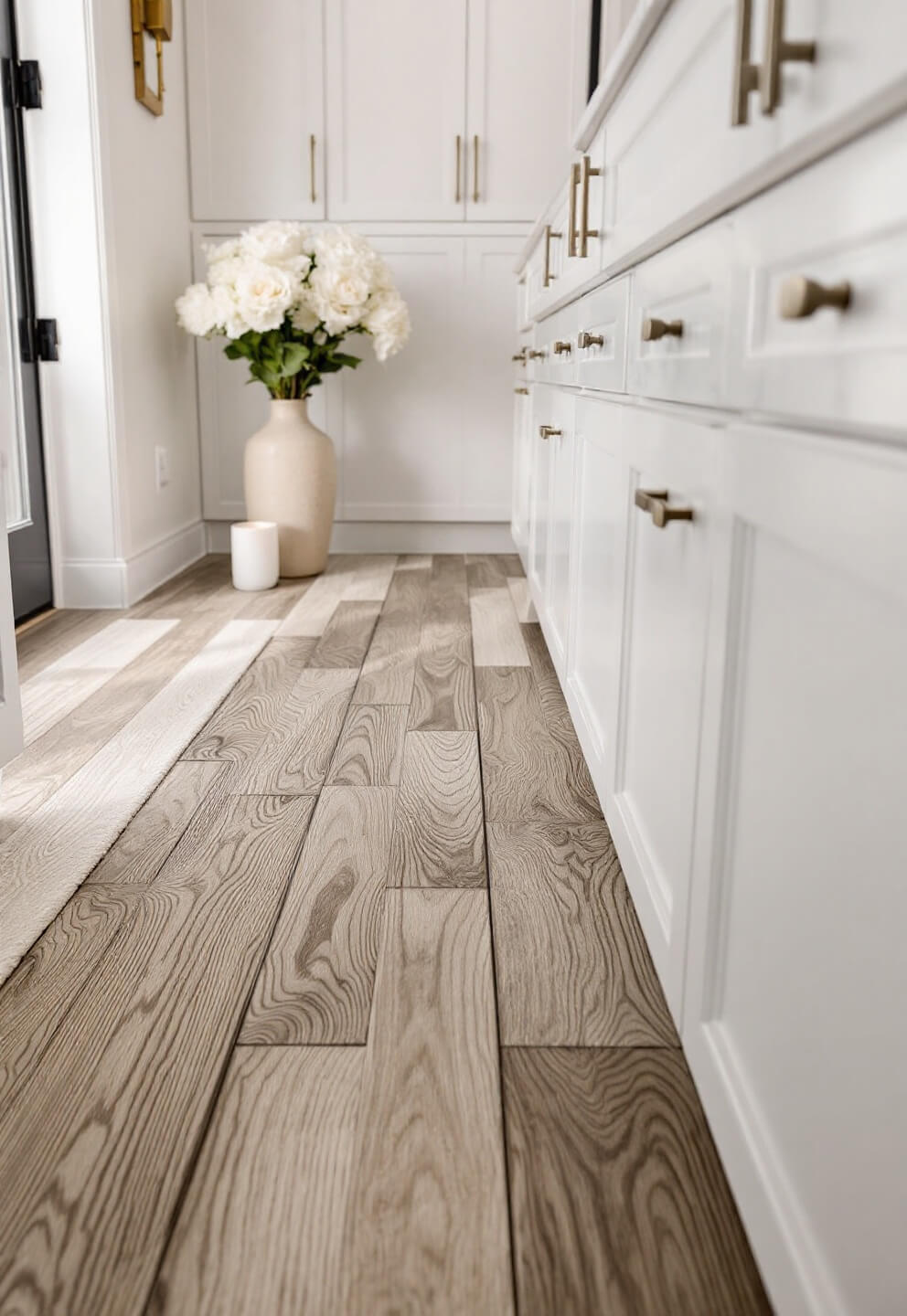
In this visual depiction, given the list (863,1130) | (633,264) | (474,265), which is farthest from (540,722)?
(474,265)

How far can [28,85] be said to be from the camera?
2617mm

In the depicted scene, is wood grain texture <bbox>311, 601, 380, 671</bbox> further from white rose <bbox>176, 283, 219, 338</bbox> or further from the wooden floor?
white rose <bbox>176, 283, 219, 338</bbox>

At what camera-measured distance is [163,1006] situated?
1.10 metres

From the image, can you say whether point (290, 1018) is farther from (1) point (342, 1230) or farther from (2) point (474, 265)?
(2) point (474, 265)

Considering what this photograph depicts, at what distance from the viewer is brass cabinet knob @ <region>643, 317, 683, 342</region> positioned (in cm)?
98

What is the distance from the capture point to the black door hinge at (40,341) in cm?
271

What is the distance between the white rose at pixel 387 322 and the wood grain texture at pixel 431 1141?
2.21 metres

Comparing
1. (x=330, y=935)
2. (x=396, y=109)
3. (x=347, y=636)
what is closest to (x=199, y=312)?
(x=396, y=109)

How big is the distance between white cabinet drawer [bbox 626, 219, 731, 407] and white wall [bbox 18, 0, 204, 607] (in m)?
1.91

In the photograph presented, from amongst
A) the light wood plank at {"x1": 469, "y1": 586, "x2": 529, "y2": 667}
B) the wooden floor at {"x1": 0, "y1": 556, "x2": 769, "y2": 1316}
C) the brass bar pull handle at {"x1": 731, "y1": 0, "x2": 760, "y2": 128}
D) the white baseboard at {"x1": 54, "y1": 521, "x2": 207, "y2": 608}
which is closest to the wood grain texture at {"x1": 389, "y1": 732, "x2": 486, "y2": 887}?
the wooden floor at {"x1": 0, "y1": 556, "x2": 769, "y2": 1316}

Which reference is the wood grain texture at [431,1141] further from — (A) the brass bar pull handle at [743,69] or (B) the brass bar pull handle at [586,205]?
(B) the brass bar pull handle at [586,205]

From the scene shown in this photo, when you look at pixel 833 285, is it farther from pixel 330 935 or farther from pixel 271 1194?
pixel 330 935

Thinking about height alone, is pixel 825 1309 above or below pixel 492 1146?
above

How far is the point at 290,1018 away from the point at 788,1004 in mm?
555
